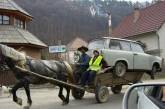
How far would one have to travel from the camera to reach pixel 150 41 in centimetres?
4866

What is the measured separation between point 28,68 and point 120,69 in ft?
13.8

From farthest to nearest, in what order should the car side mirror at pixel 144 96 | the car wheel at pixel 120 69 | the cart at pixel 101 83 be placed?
the car wheel at pixel 120 69 < the cart at pixel 101 83 < the car side mirror at pixel 144 96

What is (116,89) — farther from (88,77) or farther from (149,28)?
(149,28)

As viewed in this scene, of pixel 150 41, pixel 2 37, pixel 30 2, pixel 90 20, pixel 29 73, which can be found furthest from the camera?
pixel 90 20

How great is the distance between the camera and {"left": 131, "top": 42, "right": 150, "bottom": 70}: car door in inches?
680

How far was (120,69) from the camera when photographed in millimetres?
16297

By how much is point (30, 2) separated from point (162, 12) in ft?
130

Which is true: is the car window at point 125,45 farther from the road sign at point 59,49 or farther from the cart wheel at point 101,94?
the road sign at point 59,49

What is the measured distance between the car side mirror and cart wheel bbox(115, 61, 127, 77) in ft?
33.8

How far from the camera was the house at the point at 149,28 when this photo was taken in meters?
47.4

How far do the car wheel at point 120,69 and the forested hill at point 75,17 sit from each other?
7153cm

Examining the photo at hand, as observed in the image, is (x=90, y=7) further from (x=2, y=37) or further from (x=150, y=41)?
(x=2, y=37)

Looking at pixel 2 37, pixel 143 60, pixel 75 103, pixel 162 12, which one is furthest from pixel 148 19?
pixel 75 103

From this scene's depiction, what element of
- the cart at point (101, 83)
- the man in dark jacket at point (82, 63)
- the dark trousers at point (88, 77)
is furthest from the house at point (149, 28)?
the dark trousers at point (88, 77)
